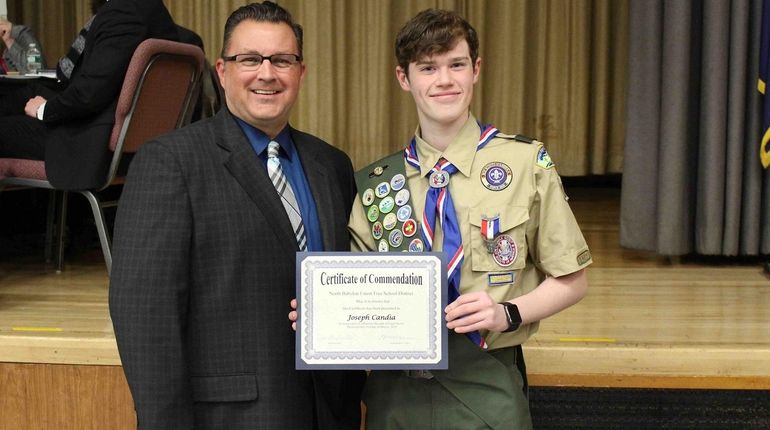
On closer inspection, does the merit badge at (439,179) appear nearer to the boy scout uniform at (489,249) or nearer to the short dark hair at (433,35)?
the boy scout uniform at (489,249)

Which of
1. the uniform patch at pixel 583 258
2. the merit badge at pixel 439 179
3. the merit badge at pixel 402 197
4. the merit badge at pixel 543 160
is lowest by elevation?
the uniform patch at pixel 583 258

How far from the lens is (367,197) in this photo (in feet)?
5.77

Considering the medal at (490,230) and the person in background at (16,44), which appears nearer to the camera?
the medal at (490,230)

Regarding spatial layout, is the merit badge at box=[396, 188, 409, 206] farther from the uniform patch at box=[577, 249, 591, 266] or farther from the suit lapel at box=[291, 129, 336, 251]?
the uniform patch at box=[577, 249, 591, 266]

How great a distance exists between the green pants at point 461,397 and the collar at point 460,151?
30cm

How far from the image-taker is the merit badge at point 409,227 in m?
1.66

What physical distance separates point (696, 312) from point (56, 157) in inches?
78.6

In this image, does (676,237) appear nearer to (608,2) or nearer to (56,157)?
(56,157)

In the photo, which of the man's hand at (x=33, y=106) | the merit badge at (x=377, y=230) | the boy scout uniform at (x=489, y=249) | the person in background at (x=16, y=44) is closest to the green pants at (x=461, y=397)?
the boy scout uniform at (x=489, y=249)

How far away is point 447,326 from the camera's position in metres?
1.56

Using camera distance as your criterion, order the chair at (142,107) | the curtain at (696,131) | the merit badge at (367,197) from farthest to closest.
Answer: the curtain at (696,131) < the chair at (142,107) < the merit badge at (367,197)

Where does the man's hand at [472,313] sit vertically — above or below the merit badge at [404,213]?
below

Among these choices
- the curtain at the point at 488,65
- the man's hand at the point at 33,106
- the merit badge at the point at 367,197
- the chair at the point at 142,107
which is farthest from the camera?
the curtain at the point at 488,65

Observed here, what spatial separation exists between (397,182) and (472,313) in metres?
0.30
